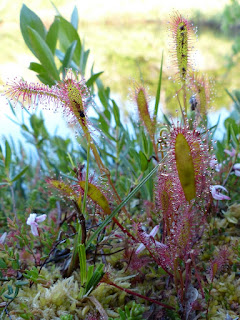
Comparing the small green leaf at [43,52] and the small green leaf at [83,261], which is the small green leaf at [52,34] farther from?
the small green leaf at [83,261]

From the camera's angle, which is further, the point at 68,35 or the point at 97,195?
the point at 68,35

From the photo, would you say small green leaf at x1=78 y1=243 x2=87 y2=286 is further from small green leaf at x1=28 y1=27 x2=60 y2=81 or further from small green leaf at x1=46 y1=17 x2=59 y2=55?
small green leaf at x1=46 y1=17 x2=59 y2=55

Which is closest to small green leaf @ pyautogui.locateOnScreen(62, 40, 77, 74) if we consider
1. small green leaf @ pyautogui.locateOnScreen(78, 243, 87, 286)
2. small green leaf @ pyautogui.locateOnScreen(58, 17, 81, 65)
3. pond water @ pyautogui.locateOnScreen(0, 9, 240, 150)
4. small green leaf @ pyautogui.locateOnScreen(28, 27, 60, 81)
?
small green leaf @ pyautogui.locateOnScreen(28, 27, 60, 81)

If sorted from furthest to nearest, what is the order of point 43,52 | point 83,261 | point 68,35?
point 68,35, point 43,52, point 83,261

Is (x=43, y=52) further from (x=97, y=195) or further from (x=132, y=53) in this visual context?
(x=132, y=53)

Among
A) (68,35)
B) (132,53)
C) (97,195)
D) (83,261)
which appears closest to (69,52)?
(68,35)

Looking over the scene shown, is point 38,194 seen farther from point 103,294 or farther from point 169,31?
point 169,31

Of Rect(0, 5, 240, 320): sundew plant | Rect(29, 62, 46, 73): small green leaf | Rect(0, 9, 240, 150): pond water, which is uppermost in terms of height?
Rect(0, 9, 240, 150): pond water

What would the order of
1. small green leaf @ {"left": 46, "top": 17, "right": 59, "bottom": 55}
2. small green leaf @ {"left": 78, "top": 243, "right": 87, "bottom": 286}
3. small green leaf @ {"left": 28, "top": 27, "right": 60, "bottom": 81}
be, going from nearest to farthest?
small green leaf @ {"left": 78, "top": 243, "right": 87, "bottom": 286}, small green leaf @ {"left": 28, "top": 27, "right": 60, "bottom": 81}, small green leaf @ {"left": 46, "top": 17, "right": 59, "bottom": 55}
